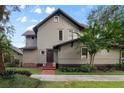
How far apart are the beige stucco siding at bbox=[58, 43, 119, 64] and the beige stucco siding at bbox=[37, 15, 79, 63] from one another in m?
2.40

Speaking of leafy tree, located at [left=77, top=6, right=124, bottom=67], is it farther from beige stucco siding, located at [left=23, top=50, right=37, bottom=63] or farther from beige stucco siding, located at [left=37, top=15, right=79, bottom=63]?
beige stucco siding, located at [left=23, top=50, right=37, bottom=63]

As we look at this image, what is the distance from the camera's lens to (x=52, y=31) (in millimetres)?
31000

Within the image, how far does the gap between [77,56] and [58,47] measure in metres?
2.08

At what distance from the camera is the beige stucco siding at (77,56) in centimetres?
2895

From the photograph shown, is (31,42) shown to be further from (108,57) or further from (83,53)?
(108,57)

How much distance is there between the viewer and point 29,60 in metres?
31.8

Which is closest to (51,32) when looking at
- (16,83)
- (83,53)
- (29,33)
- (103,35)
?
(29,33)

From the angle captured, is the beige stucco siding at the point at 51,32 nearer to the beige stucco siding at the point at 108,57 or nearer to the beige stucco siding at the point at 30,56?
the beige stucco siding at the point at 30,56

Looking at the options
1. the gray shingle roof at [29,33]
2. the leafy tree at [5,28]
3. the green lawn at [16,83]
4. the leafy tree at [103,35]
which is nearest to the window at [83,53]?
the leafy tree at [103,35]

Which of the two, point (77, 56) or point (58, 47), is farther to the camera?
point (58, 47)

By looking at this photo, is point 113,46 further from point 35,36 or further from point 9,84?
point 9,84

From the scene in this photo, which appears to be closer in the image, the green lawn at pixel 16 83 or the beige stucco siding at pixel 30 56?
the green lawn at pixel 16 83
